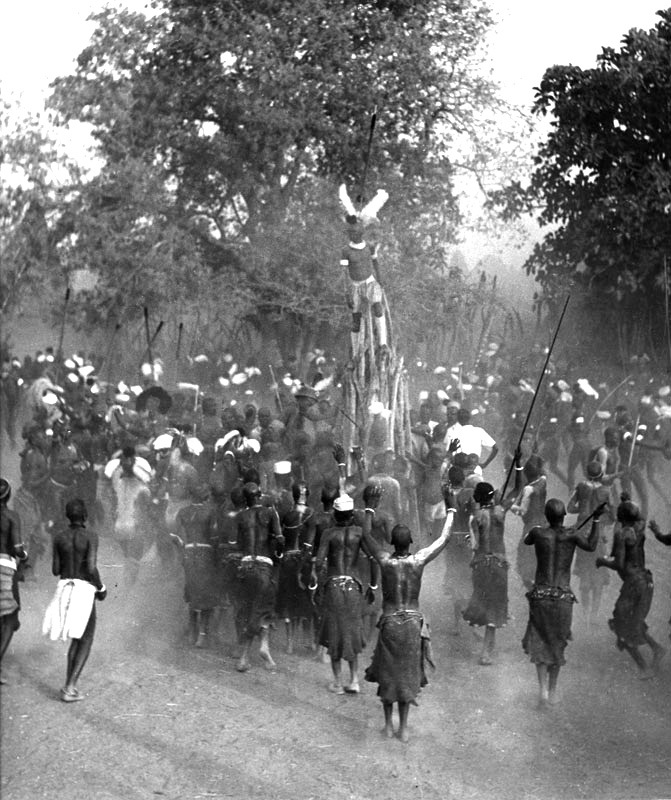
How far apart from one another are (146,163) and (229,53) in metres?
2.44

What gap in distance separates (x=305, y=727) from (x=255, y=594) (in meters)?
1.62

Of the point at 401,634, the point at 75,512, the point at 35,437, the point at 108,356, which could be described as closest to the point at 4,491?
the point at 75,512

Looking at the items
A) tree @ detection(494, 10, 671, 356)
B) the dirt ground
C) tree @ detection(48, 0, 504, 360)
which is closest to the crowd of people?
the dirt ground

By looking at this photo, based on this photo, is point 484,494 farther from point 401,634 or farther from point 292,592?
point 401,634

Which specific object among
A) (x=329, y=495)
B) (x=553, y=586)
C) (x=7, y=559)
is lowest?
(x=7, y=559)

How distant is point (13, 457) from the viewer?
21.1 metres

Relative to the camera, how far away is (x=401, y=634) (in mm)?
9625

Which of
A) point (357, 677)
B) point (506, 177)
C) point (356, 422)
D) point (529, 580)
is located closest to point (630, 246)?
point (506, 177)

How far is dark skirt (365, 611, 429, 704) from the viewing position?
9.62 m

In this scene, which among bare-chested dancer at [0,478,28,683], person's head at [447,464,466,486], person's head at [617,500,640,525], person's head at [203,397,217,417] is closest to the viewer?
bare-chested dancer at [0,478,28,683]

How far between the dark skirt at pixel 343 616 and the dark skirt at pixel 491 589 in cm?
158

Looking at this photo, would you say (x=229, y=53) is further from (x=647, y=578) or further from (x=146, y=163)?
(x=647, y=578)

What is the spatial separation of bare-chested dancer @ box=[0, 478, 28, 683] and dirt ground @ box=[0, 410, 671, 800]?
53cm

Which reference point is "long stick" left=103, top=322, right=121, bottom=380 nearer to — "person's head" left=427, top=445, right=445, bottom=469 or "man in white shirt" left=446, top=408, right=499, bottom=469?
"man in white shirt" left=446, top=408, right=499, bottom=469
